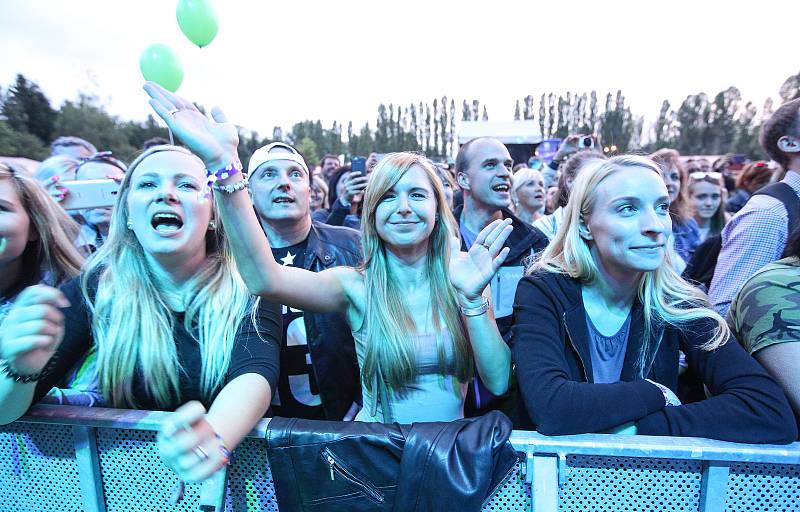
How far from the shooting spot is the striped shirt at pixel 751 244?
83.5 inches

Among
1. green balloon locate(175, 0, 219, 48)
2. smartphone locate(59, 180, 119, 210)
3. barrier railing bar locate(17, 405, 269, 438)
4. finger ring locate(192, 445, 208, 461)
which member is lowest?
barrier railing bar locate(17, 405, 269, 438)

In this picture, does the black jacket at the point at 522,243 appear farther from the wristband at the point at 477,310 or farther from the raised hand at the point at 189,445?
the raised hand at the point at 189,445

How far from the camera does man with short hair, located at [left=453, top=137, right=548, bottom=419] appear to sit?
3.00 metres

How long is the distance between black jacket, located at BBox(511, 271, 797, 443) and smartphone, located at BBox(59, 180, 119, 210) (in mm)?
2571

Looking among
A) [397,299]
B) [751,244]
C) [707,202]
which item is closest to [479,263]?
[397,299]

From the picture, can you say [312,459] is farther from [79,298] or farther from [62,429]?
[79,298]

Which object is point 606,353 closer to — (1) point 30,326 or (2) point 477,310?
(2) point 477,310

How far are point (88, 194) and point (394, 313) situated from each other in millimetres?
2272

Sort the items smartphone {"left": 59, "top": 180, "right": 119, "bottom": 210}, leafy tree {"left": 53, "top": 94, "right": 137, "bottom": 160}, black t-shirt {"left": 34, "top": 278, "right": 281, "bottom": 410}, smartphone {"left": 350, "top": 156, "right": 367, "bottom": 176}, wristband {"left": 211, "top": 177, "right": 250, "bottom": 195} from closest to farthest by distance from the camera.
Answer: wristband {"left": 211, "top": 177, "right": 250, "bottom": 195}
black t-shirt {"left": 34, "top": 278, "right": 281, "bottom": 410}
smartphone {"left": 59, "top": 180, "right": 119, "bottom": 210}
smartphone {"left": 350, "top": 156, "right": 367, "bottom": 176}
leafy tree {"left": 53, "top": 94, "right": 137, "bottom": 160}

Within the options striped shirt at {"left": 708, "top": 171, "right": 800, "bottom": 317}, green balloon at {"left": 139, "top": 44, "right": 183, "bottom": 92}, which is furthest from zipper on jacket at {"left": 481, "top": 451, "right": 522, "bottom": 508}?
green balloon at {"left": 139, "top": 44, "right": 183, "bottom": 92}

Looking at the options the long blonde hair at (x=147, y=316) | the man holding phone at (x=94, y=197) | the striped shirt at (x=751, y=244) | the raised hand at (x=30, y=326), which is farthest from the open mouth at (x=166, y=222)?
the striped shirt at (x=751, y=244)

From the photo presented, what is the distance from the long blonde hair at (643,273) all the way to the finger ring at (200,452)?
1.28m

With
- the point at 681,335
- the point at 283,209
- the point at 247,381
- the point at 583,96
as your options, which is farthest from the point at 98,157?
the point at 583,96

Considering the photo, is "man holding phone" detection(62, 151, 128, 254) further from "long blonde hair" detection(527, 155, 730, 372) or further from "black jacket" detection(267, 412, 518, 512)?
"long blonde hair" detection(527, 155, 730, 372)
